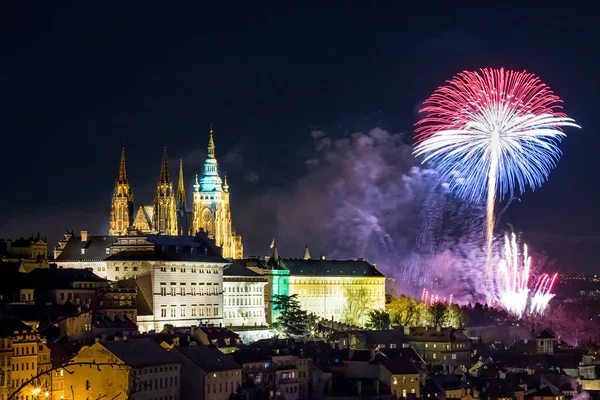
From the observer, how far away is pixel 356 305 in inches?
5891

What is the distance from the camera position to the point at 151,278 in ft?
376

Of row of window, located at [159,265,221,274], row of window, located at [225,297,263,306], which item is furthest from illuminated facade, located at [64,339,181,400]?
row of window, located at [225,297,263,306]

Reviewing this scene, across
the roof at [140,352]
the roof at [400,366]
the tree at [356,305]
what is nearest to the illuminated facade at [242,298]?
the tree at [356,305]

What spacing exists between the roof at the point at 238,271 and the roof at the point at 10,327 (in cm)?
5158

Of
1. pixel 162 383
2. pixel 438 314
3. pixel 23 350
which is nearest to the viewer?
pixel 23 350

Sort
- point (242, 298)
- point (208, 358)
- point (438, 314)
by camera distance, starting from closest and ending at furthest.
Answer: point (208, 358) → point (242, 298) → point (438, 314)

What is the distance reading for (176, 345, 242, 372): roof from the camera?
77375mm

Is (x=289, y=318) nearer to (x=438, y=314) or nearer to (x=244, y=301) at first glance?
(x=244, y=301)

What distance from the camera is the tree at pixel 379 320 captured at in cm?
13388

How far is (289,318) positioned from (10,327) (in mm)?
50135

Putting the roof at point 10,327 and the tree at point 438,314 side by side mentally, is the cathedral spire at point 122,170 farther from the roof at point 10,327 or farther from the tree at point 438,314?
the roof at point 10,327

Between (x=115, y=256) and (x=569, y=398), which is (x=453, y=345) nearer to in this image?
(x=569, y=398)

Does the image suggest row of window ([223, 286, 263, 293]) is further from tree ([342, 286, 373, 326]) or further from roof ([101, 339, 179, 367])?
roof ([101, 339, 179, 367])

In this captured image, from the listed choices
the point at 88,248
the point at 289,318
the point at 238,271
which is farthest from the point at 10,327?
the point at 238,271
